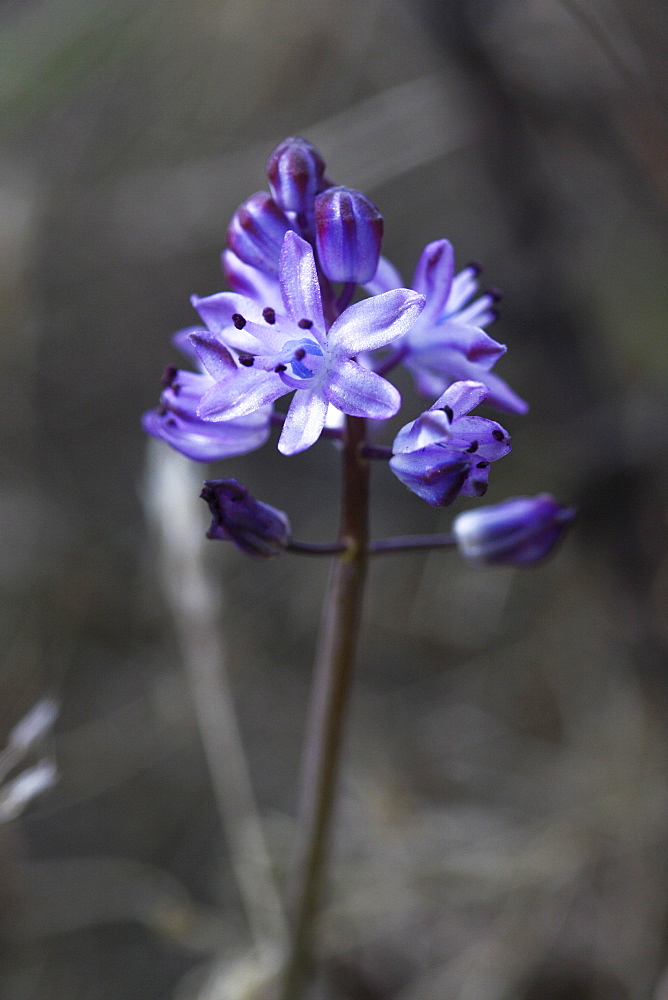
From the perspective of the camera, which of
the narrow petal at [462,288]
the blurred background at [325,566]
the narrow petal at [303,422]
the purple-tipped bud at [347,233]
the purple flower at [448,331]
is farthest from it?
the blurred background at [325,566]

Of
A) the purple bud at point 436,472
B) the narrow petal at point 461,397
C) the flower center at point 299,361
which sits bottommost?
the purple bud at point 436,472

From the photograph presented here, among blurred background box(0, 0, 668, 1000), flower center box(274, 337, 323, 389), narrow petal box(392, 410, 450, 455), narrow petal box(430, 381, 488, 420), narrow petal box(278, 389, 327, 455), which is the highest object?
flower center box(274, 337, 323, 389)

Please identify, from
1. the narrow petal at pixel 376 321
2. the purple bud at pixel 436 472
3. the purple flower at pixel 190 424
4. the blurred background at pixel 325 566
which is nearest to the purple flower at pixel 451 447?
the purple bud at pixel 436 472

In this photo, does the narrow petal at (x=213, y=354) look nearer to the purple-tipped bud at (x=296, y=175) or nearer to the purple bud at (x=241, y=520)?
the purple bud at (x=241, y=520)

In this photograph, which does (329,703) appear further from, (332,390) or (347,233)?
(347,233)

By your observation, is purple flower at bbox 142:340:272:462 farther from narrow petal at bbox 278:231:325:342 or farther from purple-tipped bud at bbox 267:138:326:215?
purple-tipped bud at bbox 267:138:326:215

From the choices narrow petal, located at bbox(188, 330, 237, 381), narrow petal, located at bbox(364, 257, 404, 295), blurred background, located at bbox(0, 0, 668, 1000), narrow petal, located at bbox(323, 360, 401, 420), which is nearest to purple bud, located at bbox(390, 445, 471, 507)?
narrow petal, located at bbox(323, 360, 401, 420)

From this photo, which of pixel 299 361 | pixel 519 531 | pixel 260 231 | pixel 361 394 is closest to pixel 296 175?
pixel 260 231
